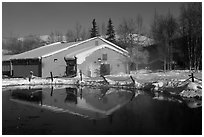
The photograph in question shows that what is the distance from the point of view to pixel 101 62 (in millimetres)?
34719

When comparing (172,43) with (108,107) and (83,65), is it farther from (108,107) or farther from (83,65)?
(108,107)

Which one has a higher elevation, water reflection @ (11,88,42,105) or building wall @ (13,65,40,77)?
building wall @ (13,65,40,77)

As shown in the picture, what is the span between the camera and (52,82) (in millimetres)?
29156

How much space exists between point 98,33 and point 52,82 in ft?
128

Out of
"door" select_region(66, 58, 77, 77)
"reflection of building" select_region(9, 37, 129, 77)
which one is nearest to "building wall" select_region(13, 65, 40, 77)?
"reflection of building" select_region(9, 37, 129, 77)

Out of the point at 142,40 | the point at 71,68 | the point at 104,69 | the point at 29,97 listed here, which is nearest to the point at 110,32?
the point at 142,40

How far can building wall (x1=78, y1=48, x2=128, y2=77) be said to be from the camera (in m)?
33.5

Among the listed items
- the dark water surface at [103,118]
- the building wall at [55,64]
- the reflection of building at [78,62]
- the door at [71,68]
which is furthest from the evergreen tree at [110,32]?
the dark water surface at [103,118]

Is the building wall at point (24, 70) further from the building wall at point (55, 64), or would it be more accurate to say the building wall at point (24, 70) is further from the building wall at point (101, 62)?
the building wall at point (101, 62)

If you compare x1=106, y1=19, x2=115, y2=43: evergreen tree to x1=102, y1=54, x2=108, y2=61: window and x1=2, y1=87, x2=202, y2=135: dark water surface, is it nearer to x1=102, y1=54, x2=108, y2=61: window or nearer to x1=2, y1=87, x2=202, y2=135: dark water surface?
x1=102, y1=54, x2=108, y2=61: window

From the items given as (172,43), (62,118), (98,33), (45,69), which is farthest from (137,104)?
(98,33)

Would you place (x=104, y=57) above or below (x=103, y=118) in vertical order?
above

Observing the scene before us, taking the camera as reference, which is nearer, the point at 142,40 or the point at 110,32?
the point at 142,40

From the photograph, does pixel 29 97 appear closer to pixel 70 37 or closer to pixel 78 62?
pixel 78 62
